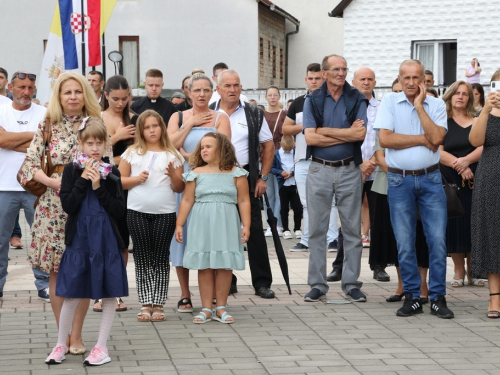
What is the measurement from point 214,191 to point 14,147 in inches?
86.1

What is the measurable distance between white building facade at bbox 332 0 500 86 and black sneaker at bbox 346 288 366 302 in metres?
21.8

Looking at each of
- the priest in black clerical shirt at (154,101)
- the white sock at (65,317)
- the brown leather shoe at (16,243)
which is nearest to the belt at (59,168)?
the white sock at (65,317)

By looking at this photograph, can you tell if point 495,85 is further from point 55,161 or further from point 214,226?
point 55,161

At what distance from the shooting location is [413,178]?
855cm

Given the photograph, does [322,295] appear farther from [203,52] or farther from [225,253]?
[203,52]

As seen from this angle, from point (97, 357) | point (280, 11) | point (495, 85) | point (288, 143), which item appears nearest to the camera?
point (97, 357)

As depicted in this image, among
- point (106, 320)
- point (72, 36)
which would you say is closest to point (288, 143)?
point (72, 36)

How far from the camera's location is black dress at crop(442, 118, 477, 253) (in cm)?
988

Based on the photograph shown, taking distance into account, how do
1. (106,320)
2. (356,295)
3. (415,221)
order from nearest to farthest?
(106,320), (415,221), (356,295)

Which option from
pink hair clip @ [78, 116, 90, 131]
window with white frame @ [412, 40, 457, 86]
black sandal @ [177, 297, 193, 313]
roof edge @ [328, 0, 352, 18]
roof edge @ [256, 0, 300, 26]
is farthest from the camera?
roof edge @ [256, 0, 300, 26]

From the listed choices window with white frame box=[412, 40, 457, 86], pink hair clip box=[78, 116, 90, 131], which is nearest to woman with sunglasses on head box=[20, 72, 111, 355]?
pink hair clip box=[78, 116, 90, 131]

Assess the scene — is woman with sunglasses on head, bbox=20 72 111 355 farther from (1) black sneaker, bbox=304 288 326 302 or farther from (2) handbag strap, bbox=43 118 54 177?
(1) black sneaker, bbox=304 288 326 302

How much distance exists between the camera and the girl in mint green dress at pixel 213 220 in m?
8.32

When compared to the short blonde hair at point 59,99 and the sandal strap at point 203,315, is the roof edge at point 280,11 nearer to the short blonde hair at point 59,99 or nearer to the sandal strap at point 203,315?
the sandal strap at point 203,315
